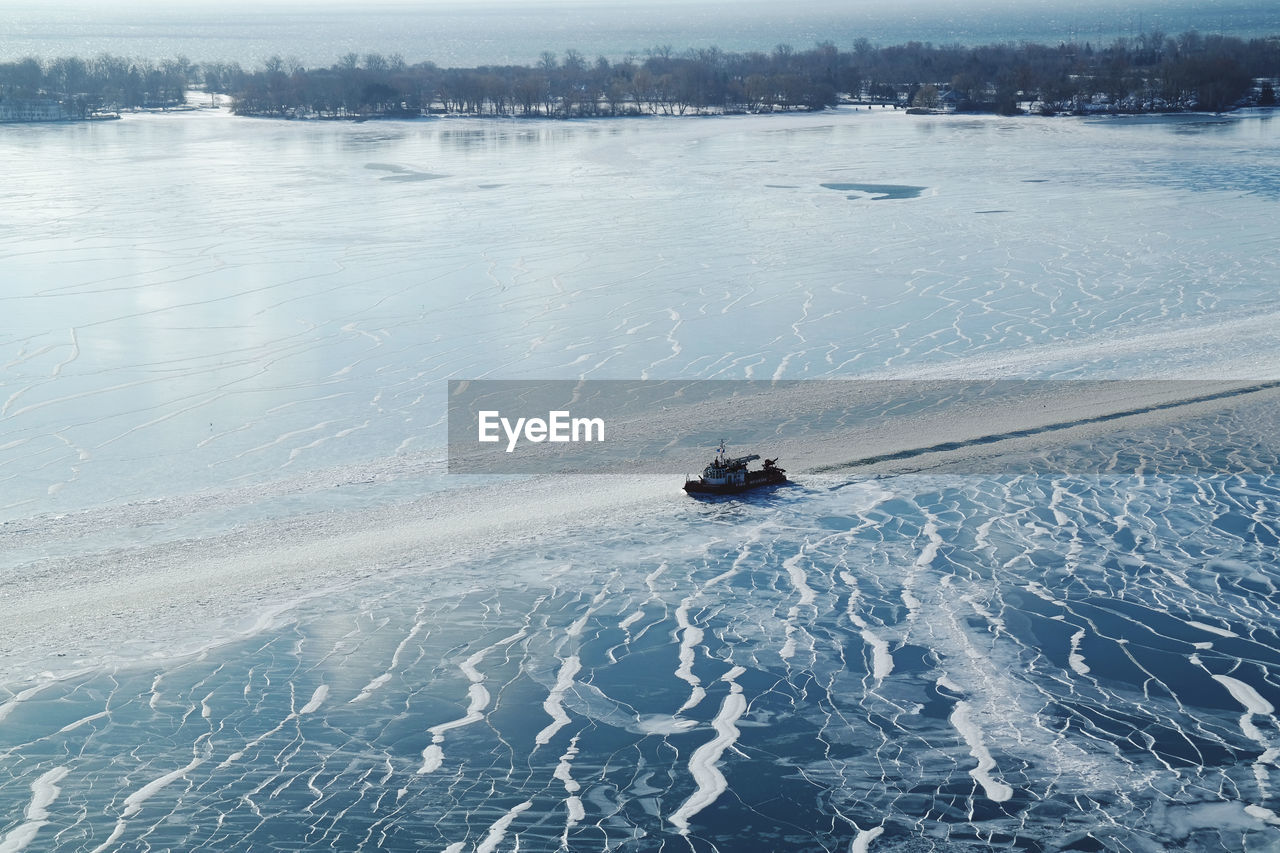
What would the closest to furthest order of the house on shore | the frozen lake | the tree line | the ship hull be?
the frozen lake, the ship hull, the tree line, the house on shore

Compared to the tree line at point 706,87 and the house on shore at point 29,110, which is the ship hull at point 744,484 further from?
the house on shore at point 29,110

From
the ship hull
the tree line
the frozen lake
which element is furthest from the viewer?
the tree line

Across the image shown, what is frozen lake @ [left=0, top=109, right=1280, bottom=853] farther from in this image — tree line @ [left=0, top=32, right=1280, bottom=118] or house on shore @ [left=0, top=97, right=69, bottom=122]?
house on shore @ [left=0, top=97, right=69, bottom=122]

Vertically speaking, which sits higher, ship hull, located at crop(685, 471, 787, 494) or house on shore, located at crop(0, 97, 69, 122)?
house on shore, located at crop(0, 97, 69, 122)

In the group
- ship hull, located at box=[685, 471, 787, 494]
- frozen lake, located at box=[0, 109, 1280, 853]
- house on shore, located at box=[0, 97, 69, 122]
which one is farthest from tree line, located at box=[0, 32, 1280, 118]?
ship hull, located at box=[685, 471, 787, 494]

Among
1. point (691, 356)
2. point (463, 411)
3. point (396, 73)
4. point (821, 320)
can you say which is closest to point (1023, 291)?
point (821, 320)

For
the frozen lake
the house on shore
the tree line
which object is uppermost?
the tree line

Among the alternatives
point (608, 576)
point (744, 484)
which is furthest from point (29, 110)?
point (608, 576)
